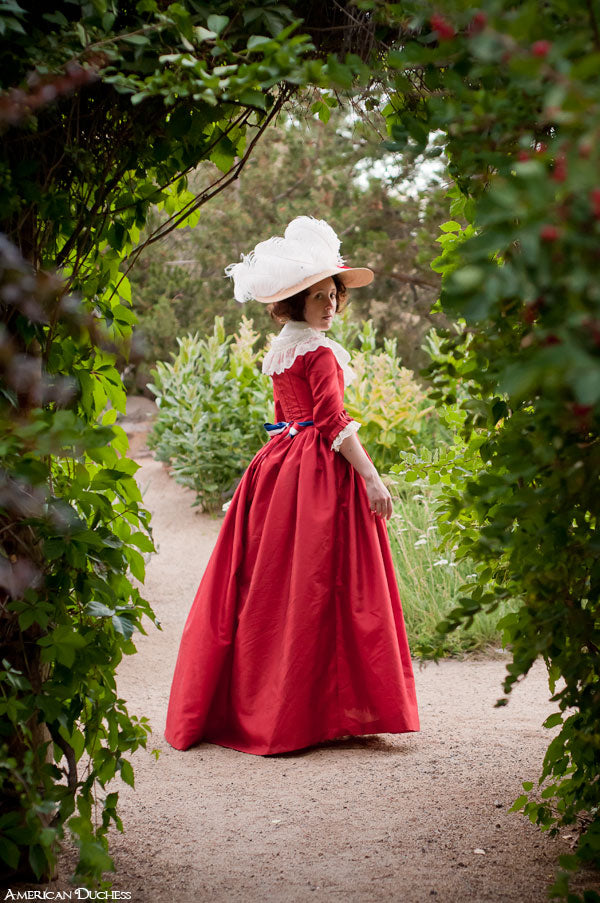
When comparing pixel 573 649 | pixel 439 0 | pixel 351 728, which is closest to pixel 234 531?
pixel 351 728

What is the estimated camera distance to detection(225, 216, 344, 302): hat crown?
3087 millimetres

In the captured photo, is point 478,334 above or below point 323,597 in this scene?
above

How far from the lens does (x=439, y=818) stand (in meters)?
2.39

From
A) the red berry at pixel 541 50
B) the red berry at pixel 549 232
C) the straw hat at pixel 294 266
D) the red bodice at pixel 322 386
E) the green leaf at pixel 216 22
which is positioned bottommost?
the red berry at pixel 549 232

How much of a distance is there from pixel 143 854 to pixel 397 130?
1836 millimetres

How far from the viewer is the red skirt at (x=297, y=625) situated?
9.80 feet

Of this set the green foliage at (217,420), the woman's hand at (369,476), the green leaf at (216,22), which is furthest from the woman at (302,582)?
the green foliage at (217,420)

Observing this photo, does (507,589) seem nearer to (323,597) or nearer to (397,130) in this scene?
(397,130)

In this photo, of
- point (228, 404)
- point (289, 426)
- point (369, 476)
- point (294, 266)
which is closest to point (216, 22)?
point (294, 266)

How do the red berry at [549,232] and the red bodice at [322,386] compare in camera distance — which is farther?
the red bodice at [322,386]

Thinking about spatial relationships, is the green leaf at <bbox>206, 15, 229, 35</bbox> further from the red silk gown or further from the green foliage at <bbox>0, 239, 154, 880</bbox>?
the red silk gown

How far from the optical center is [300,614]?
9.85 feet

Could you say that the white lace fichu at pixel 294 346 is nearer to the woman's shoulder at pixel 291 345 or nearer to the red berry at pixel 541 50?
the woman's shoulder at pixel 291 345

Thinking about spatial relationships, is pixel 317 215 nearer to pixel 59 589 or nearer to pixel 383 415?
pixel 383 415
